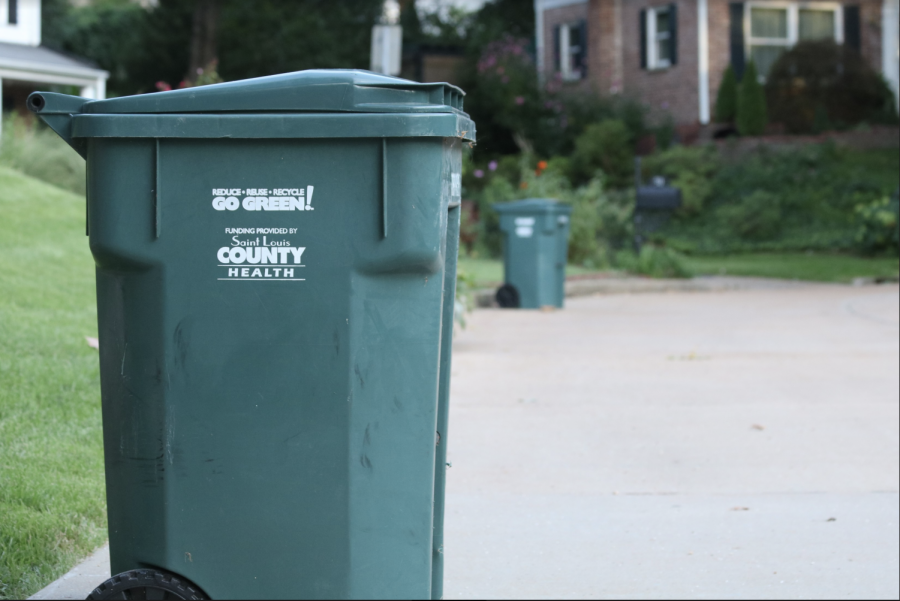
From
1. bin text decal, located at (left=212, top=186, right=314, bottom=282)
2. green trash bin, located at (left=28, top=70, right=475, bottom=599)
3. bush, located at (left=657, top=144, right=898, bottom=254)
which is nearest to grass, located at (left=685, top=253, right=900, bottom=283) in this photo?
bush, located at (left=657, top=144, right=898, bottom=254)

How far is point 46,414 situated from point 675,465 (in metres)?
3.09

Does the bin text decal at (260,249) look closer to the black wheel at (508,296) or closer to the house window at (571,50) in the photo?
the black wheel at (508,296)

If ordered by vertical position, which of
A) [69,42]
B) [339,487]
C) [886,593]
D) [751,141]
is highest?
[69,42]

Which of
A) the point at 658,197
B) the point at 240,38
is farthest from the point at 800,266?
the point at 240,38

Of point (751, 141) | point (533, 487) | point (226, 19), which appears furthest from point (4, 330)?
point (226, 19)

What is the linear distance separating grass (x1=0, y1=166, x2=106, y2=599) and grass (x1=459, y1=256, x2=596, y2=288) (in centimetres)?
615

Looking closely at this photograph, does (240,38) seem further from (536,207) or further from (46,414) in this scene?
(46,414)

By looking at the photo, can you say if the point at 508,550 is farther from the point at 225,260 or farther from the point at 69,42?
the point at 69,42

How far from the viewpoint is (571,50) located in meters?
27.8

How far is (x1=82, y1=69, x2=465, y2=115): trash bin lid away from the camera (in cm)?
272

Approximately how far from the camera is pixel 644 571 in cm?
388

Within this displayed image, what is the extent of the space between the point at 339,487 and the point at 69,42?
34.0 m

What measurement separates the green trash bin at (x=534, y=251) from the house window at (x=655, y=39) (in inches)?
574

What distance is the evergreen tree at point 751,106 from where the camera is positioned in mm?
22750
